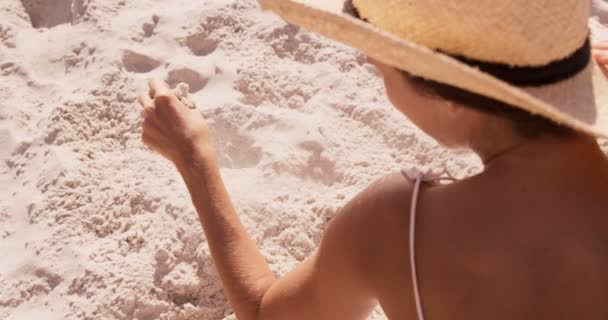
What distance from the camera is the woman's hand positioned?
59.5 inches

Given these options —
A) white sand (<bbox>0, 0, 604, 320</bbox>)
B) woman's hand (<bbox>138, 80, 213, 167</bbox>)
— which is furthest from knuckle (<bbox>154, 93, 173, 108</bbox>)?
white sand (<bbox>0, 0, 604, 320</bbox>)

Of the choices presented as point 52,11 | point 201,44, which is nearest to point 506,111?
point 201,44

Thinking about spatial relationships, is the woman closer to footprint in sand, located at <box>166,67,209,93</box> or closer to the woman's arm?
the woman's arm

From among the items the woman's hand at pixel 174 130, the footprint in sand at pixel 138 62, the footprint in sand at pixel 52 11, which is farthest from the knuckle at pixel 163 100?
the footprint in sand at pixel 52 11

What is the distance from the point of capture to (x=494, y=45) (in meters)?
0.85

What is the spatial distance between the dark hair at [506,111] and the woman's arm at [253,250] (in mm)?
176

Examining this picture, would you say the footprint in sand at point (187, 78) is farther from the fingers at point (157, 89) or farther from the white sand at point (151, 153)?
the fingers at point (157, 89)

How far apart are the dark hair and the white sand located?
747 millimetres

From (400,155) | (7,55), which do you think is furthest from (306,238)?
(7,55)

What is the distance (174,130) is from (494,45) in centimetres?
83

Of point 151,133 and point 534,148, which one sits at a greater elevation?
point 534,148

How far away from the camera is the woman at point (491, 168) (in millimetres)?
855

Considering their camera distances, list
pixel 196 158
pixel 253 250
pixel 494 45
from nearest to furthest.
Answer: pixel 494 45, pixel 253 250, pixel 196 158

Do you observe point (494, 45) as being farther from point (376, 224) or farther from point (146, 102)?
point (146, 102)
